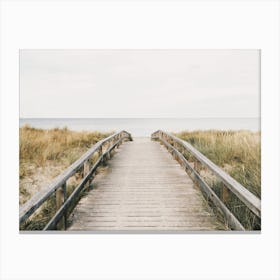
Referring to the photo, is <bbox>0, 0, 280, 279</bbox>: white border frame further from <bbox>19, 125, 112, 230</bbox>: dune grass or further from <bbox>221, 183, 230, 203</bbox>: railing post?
<bbox>221, 183, 230, 203</bbox>: railing post

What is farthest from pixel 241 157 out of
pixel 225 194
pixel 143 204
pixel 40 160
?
pixel 40 160

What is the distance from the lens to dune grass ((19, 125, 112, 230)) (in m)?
4.47

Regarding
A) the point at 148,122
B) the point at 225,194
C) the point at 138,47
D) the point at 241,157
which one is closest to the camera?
the point at 225,194

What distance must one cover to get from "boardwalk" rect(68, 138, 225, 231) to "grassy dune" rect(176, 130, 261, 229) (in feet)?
1.35

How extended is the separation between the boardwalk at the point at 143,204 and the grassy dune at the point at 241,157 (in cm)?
41

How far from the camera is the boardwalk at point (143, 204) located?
421cm

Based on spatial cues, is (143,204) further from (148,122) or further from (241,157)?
(148,122)

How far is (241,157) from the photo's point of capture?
5.13 m

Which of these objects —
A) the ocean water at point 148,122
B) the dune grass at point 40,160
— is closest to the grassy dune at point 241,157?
the ocean water at point 148,122

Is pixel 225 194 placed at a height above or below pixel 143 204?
above

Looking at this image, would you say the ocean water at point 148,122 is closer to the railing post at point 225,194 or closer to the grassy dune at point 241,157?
the grassy dune at point 241,157

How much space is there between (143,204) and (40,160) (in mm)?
1475
